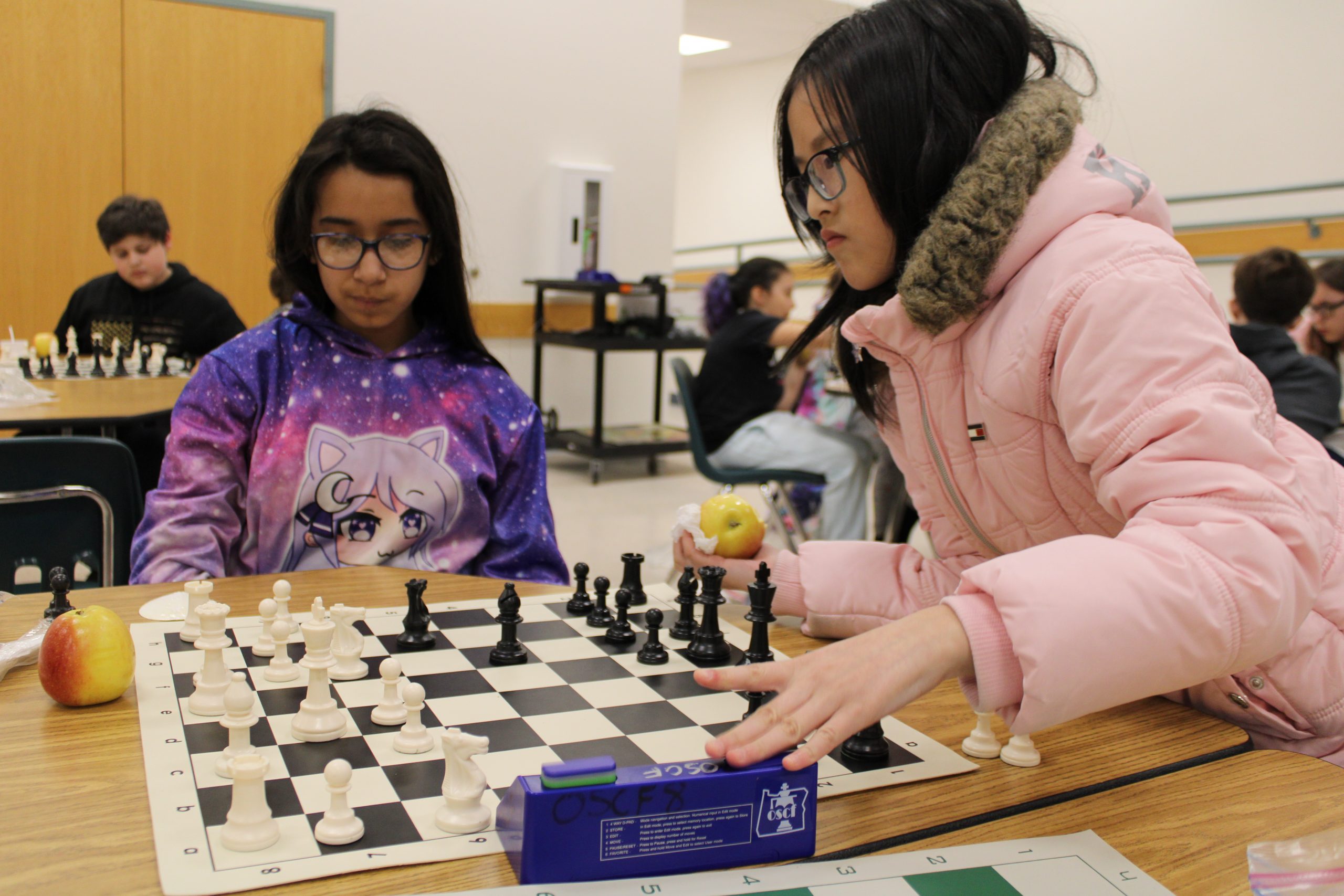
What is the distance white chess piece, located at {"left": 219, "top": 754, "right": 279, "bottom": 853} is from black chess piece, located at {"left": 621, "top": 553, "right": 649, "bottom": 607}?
2.26 ft

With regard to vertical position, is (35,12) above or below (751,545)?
above

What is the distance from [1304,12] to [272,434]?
6.82 m

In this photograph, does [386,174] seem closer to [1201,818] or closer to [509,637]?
[509,637]

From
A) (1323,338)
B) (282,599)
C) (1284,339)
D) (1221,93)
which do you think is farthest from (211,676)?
(1221,93)

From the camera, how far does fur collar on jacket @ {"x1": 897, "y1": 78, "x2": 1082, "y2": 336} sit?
3.53 ft

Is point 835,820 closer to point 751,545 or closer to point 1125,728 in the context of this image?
point 1125,728

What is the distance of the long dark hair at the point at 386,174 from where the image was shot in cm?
175

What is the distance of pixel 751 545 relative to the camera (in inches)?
59.4

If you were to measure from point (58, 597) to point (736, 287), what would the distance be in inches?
149

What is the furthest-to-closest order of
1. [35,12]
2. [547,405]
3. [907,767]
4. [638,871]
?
[547,405], [35,12], [907,767], [638,871]

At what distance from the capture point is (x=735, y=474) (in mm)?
3980

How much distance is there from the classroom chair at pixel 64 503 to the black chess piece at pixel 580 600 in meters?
1.14

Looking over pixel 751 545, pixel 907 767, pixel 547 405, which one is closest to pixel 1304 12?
pixel 547 405

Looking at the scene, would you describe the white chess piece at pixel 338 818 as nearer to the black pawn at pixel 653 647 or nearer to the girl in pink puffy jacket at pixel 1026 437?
the girl in pink puffy jacket at pixel 1026 437
